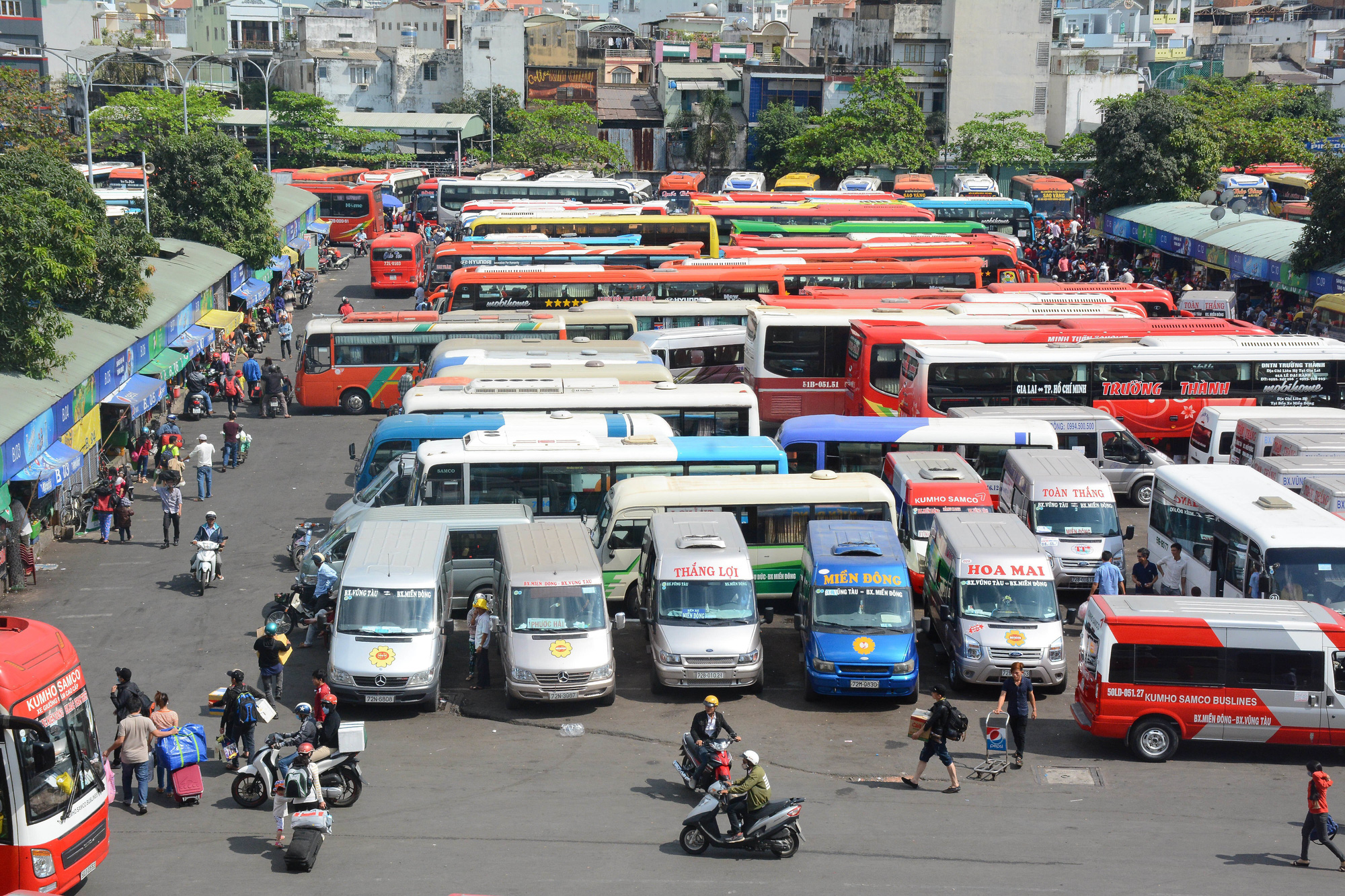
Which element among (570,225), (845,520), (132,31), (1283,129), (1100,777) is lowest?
(1100,777)

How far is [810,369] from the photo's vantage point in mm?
33000

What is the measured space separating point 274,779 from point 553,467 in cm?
925

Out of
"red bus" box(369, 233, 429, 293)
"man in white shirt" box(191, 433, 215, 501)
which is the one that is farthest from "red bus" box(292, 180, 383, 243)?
"man in white shirt" box(191, 433, 215, 501)

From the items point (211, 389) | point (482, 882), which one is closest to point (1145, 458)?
point (482, 882)

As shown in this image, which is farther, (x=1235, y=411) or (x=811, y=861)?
(x=1235, y=411)

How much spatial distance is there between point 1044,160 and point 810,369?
52248mm

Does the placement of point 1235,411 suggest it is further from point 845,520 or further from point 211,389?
point 211,389

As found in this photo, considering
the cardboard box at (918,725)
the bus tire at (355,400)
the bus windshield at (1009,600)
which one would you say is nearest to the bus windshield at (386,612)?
the cardboard box at (918,725)

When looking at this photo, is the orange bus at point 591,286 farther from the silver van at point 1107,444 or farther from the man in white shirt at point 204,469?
the silver van at point 1107,444

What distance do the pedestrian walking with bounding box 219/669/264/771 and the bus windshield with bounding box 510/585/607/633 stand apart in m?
3.59

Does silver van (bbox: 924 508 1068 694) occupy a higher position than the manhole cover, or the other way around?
silver van (bbox: 924 508 1068 694)

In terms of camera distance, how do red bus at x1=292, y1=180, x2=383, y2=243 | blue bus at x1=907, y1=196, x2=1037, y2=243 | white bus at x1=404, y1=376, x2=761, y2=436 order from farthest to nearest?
red bus at x1=292, y1=180, x2=383, y2=243 < blue bus at x1=907, y1=196, x2=1037, y2=243 < white bus at x1=404, y1=376, x2=761, y2=436

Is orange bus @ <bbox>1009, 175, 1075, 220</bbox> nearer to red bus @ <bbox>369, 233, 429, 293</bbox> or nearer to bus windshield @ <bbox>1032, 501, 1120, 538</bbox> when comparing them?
red bus @ <bbox>369, 233, 429, 293</bbox>

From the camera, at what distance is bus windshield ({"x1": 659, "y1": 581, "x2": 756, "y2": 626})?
1816 centimetres
